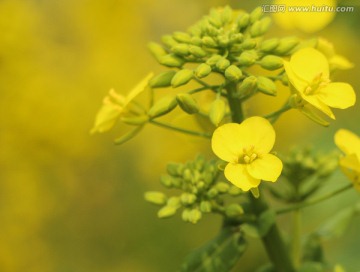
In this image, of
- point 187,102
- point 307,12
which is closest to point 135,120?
point 187,102

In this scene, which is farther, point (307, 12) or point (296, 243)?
point (307, 12)

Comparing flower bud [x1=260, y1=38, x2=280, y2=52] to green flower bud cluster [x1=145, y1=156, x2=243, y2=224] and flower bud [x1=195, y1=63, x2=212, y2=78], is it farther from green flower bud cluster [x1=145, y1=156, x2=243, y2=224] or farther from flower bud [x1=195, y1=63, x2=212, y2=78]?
green flower bud cluster [x1=145, y1=156, x2=243, y2=224]

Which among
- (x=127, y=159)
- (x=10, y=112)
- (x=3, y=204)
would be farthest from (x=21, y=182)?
(x=127, y=159)

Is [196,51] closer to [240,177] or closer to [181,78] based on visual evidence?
[181,78]

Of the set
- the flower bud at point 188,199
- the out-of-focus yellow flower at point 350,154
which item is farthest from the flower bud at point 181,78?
the out-of-focus yellow flower at point 350,154

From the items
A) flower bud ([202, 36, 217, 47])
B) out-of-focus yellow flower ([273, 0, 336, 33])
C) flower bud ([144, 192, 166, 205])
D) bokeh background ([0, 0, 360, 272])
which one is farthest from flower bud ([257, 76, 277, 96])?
bokeh background ([0, 0, 360, 272])
